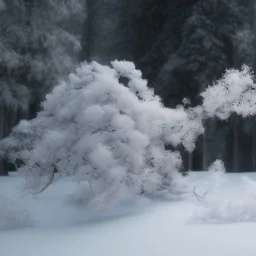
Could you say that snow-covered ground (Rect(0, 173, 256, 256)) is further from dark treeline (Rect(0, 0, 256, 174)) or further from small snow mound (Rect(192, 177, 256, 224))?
dark treeline (Rect(0, 0, 256, 174))

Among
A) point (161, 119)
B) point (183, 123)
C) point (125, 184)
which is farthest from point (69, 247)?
point (183, 123)

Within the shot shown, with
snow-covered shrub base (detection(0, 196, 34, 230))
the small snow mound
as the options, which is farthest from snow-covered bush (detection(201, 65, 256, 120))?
snow-covered shrub base (detection(0, 196, 34, 230))

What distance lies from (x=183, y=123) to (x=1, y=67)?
5.02 metres

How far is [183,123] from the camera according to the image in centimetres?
866

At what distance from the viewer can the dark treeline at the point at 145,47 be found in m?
11.8

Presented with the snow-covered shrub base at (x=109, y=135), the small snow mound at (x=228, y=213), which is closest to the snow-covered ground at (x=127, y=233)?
the small snow mound at (x=228, y=213)

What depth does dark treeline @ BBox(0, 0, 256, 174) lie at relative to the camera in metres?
11.8

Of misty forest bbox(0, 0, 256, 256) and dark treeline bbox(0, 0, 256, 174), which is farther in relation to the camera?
dark treeline bbox(0, 0, 256, 174)

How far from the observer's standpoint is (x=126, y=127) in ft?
23.9

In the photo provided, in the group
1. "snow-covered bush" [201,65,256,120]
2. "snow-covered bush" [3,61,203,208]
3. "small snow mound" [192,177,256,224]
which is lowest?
"small snow mound" [192,177,256,224]

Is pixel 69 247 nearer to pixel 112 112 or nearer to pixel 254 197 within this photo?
pixel 112 112

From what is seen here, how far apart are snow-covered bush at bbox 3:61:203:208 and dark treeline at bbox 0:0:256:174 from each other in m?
3.82

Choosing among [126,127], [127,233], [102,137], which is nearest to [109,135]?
[102,137]

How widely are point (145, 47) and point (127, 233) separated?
794cm
